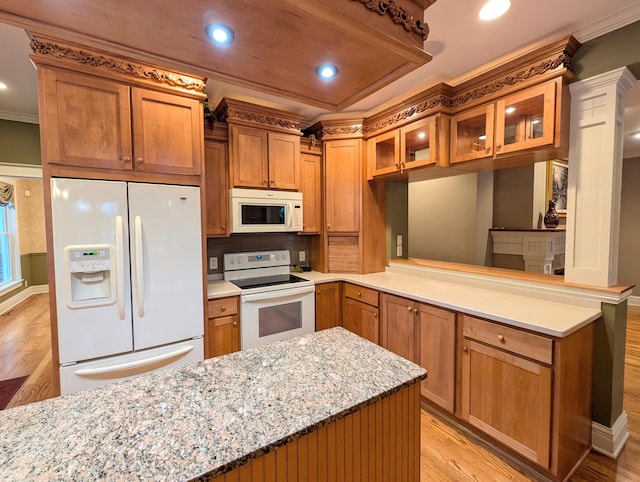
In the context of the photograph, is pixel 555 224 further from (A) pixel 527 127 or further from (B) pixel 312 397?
(B) pixel 312 397

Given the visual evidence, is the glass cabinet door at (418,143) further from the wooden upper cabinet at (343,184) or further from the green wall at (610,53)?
the green wall at (610,53)

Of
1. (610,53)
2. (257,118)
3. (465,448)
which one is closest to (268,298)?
(257,118)

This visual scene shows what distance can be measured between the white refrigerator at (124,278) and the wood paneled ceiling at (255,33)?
1380mm

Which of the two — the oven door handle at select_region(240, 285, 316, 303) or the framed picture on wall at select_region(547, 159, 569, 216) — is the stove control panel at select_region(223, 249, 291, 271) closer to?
the oven door handle at select_region(240, 285, 316, 303)

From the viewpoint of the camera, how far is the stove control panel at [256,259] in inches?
118

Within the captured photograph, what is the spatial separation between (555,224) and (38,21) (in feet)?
16.9

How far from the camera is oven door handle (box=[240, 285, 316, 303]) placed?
98.7 inches

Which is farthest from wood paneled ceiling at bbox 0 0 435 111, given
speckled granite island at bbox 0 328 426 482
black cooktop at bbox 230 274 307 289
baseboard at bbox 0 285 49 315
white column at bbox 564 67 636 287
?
baseboard at bbox 0 285 49 315

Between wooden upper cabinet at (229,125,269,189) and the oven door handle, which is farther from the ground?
wooden upper cabinet at (229,125,269,189)

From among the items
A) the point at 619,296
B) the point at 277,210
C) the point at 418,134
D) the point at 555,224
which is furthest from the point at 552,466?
the point at 555,224

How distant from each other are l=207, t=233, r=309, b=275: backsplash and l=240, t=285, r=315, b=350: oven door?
70 cm

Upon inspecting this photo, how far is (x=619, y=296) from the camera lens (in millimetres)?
1750

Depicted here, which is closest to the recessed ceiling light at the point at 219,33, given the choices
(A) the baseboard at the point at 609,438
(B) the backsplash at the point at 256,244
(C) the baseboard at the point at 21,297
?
(B) the backsplash at the point at 256,244

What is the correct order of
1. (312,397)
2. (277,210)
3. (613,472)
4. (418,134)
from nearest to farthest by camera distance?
(312,397)
(613,472)
(418,134)
(277,210)
